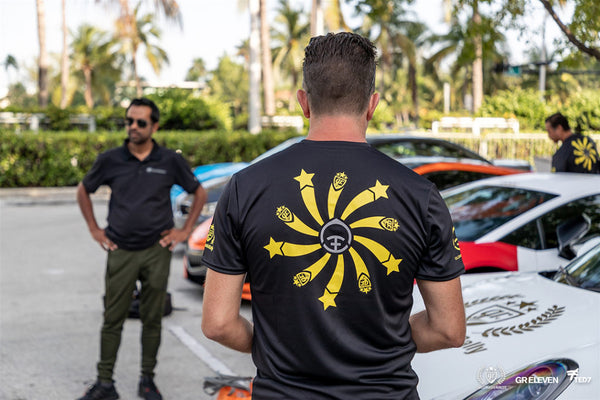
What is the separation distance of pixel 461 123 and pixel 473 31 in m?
13.2

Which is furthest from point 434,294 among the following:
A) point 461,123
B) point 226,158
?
point 461,123

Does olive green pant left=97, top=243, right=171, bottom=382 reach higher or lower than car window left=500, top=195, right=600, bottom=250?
lower

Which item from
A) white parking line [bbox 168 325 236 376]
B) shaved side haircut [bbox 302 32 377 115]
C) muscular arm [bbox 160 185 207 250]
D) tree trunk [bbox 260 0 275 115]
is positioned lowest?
white parking line [bbox 168 325 236 376]

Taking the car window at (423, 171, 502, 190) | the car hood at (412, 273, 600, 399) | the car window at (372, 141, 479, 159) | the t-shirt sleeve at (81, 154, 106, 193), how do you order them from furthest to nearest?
1. the car window at (372, 141, 479, 159)
2. the car window at (423, 171, 502, 190)
3. the t-shirt sleeve at (81, 154, 106, 193)
4. the car hood at (412, 273, 600, 399)

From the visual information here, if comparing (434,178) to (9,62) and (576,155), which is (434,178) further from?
(9,62)

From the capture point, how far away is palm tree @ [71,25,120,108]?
5859cm

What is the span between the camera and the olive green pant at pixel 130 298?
4.37 meters

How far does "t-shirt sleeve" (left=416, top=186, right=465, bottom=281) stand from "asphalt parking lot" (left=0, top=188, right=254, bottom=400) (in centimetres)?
307

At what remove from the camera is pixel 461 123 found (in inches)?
839

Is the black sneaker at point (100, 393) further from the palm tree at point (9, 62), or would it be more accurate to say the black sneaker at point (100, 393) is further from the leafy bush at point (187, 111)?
the palm tree at point (9, 62)

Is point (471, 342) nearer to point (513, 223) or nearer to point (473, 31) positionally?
point (513, 223)

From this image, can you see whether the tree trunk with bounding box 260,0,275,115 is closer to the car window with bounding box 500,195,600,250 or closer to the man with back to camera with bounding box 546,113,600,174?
the man with back to camera with bounding box 546,113,600,174

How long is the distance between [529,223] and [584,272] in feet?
5.85

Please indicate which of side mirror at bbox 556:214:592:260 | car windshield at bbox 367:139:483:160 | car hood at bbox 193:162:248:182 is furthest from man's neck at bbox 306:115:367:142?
car hood at bbox 193:162:248:182
